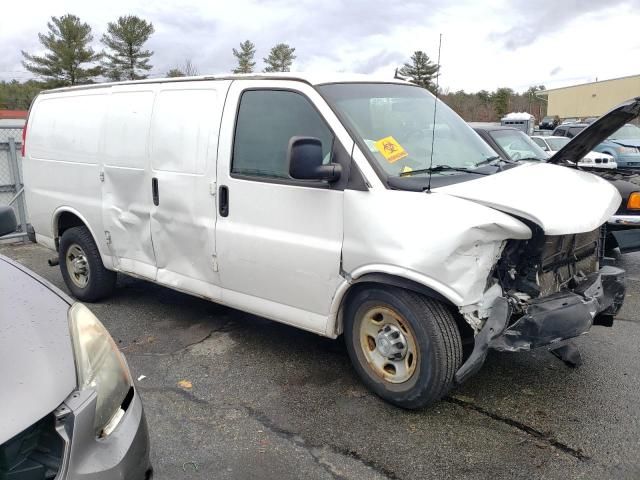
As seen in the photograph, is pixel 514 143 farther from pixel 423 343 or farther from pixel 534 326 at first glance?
pixel 423 343

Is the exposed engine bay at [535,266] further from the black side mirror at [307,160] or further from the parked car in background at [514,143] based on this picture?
the parked car in background at [514,143]

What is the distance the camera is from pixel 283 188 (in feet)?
12.4

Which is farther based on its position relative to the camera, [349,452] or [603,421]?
[603,421]

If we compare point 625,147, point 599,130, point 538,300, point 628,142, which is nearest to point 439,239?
point 538,300

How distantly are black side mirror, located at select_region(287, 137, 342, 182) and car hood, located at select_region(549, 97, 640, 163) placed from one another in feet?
6.65

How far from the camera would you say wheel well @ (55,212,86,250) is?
18.6 feet

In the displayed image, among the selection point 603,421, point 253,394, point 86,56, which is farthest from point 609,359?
point 86,56

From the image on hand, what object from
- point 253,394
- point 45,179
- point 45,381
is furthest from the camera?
point 45,179

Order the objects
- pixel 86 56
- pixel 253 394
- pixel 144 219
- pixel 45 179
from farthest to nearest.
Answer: pixel 86 56 < pixel 45 179 < pixel 144 219 < pixel 253 394

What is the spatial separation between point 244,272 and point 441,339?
1.53m

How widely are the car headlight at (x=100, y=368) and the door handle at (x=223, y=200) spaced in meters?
1.76

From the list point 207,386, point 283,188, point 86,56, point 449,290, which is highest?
point 86,56

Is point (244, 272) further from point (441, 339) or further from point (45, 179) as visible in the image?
point (45, 179)

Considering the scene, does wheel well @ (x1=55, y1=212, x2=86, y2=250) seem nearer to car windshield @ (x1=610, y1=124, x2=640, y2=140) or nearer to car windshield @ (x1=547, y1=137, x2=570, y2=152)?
car windshield @ (x1=547, y1=137, x2=570, y2=152)
